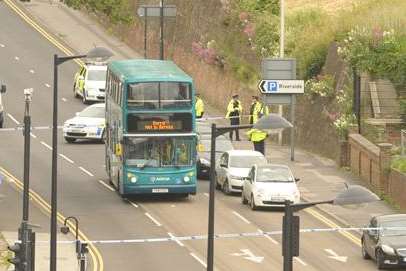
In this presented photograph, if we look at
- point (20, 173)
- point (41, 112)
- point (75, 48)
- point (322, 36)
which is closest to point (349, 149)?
point (322, 36)

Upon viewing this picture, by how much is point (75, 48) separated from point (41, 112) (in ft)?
41.2

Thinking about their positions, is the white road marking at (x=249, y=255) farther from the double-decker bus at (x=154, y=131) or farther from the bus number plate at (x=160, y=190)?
the bus number plate at (x=160, y=190)

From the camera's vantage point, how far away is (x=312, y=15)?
6900 cm

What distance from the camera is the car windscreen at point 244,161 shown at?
2051 inches

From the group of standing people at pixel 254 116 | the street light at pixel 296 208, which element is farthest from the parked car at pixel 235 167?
the street light at pixel 296 208

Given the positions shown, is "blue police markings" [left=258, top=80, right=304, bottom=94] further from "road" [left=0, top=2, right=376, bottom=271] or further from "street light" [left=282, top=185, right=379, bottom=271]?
"street light" [left=282, top=185, right=379, bottom=271]

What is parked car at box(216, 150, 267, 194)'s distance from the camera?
51812 mm

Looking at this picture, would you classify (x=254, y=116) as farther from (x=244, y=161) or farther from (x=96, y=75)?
(x=96, y=75)

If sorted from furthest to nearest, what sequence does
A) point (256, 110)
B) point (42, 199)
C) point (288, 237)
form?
point (256, 110), point (42, 199), point (288, 237)

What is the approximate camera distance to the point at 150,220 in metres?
47.7

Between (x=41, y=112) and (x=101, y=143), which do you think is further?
(x=41, y=112)

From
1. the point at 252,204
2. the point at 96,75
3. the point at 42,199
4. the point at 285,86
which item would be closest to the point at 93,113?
the point at 96,75

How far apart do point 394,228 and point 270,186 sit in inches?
325

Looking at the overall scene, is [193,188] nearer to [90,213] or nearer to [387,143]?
[90,213]
